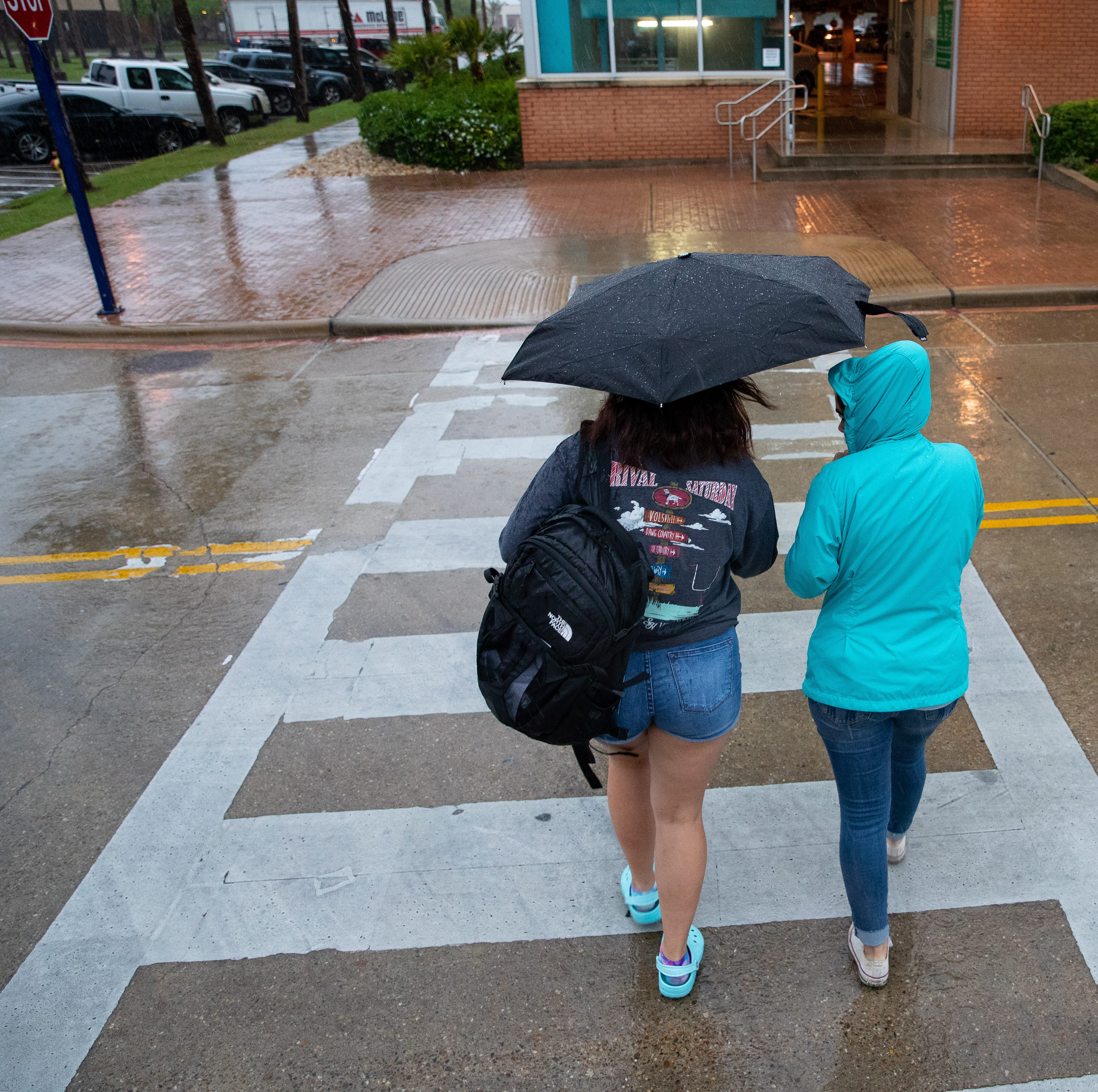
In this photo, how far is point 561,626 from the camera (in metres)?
2.36

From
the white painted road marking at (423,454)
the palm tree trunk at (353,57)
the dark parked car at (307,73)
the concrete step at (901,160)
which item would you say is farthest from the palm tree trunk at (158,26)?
the white painted road marking at (423,454)

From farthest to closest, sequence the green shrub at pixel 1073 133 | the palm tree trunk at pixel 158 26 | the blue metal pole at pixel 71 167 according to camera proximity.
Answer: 1. the palm tree trunk at pixel 158 26
2. the green shrub at pixel 1073 133
3. the blue metal pole at pixel 71 167

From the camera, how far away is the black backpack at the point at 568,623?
2344 mm

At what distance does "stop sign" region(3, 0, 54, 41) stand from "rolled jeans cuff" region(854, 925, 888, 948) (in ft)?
34.0

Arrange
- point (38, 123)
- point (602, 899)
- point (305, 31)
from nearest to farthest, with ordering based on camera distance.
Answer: point (602, 899)
point (38, 123)
point (305, 31)

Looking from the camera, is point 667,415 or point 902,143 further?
point 902,143

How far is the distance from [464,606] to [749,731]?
169 cm

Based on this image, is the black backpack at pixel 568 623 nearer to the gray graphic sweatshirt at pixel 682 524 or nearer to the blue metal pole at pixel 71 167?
the gray graphic sweatshirt at pixel 682 524

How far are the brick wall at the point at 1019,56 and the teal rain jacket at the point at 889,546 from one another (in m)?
16.6

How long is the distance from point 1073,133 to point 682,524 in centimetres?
1491

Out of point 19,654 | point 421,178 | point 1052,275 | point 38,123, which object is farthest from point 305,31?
point 19,654

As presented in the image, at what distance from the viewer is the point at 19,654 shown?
16.5ft

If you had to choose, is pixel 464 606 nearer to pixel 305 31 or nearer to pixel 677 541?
Result: pixel 677 541

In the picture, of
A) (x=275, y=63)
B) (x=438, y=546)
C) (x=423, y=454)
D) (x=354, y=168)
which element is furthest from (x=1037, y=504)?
(x=275, y=63)
